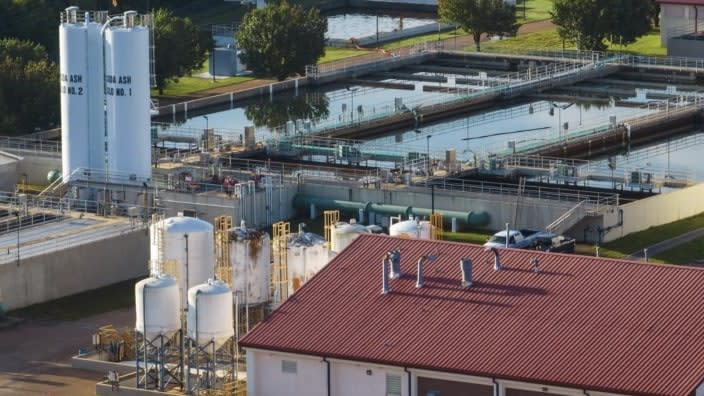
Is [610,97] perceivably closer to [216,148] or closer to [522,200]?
[216,148]

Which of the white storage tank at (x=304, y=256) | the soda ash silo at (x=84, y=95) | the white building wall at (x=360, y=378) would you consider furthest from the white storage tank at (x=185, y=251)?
the soda ash silo at (x=84, y=95)

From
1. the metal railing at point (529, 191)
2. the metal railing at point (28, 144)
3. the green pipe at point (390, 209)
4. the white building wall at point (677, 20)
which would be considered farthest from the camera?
the white building wall at point (677, 20)

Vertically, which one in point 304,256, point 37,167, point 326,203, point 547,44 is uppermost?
point 547,44

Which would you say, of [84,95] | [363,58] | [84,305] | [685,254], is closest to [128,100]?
[84,95]

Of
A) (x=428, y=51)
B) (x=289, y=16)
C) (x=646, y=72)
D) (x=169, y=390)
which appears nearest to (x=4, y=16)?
(x=289, y=16)

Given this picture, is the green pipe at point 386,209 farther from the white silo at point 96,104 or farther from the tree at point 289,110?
the tree at point 289,110

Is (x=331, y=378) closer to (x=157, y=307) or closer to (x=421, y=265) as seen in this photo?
(x=421, y=265)
